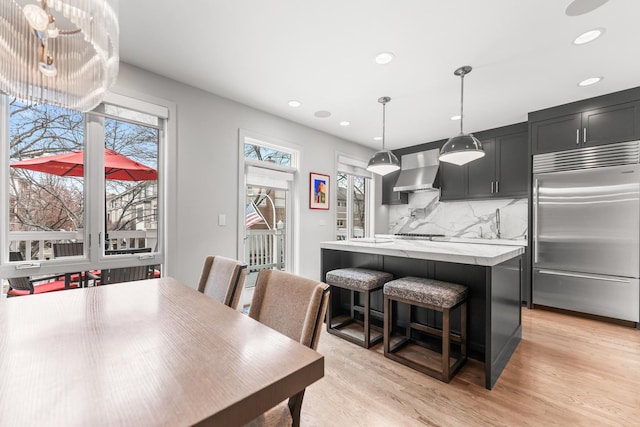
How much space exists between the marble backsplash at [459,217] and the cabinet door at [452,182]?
20 cm

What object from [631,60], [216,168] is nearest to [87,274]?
[216,168]

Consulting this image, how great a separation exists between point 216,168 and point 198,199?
40cm

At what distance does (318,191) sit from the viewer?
423cm

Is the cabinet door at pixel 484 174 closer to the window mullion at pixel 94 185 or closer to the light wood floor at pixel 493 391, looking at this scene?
the light wood floor at pixel 493 391

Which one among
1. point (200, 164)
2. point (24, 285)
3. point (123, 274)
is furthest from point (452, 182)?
point (24, 285)

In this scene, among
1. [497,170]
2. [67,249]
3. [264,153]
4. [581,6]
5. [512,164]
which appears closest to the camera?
[581,6]

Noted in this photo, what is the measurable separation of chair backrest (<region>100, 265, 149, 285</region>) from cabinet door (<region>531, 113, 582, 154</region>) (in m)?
4.74

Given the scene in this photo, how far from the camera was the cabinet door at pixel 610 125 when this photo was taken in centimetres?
296

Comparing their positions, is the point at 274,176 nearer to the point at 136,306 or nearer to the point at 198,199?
the point at 198,199

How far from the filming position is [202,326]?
96 cm

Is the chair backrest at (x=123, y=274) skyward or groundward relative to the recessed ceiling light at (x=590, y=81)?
groundward

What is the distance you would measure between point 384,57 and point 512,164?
2.81 metres

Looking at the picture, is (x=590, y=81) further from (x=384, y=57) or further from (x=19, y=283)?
(x=19, y=283)

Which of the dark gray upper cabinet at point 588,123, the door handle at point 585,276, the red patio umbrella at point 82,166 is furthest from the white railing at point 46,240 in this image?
the dark gray upper cabinet at point 588,123
